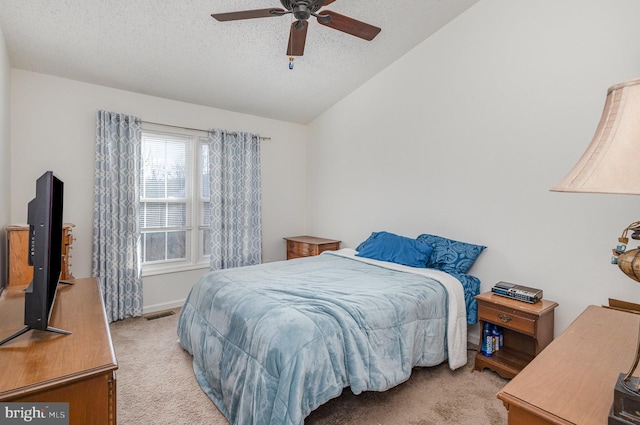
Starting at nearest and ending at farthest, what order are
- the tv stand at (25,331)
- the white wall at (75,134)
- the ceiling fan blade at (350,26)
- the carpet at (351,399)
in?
the tv stand at (25,331), the carpet at (351,399), the ceiling fan blade at (350,26), the white wall at (75,134)

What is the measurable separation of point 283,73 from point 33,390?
Result: 3.49 metres

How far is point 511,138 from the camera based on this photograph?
Answer: 2.68m

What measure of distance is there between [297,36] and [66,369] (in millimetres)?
2285

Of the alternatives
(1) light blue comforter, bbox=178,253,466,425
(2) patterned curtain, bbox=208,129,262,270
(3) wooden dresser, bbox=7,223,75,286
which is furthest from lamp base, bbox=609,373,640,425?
(2) patterned curtain, bbox=208,129,262,270

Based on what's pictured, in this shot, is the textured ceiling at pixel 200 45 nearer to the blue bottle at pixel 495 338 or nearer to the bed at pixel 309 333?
the bed at pixel 309 333

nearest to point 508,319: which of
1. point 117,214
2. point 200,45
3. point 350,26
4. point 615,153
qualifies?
point 615,153

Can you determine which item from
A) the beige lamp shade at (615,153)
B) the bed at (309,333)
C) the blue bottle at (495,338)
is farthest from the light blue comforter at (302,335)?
the beige lamp shade at (615,153)

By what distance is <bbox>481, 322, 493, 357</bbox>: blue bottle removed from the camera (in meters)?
2.50

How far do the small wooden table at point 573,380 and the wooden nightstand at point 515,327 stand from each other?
87 centimetres

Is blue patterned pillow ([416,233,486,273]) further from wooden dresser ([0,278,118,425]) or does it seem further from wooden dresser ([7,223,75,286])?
wooden dresser ([7,223,75,286])

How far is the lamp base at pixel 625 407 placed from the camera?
72 cm

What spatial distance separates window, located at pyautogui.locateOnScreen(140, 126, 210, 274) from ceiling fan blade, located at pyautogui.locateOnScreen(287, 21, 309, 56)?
7.11 feet

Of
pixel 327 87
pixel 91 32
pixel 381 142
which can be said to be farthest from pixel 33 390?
pixel 327 87

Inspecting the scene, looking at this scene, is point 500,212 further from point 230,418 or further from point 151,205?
point 151,205
